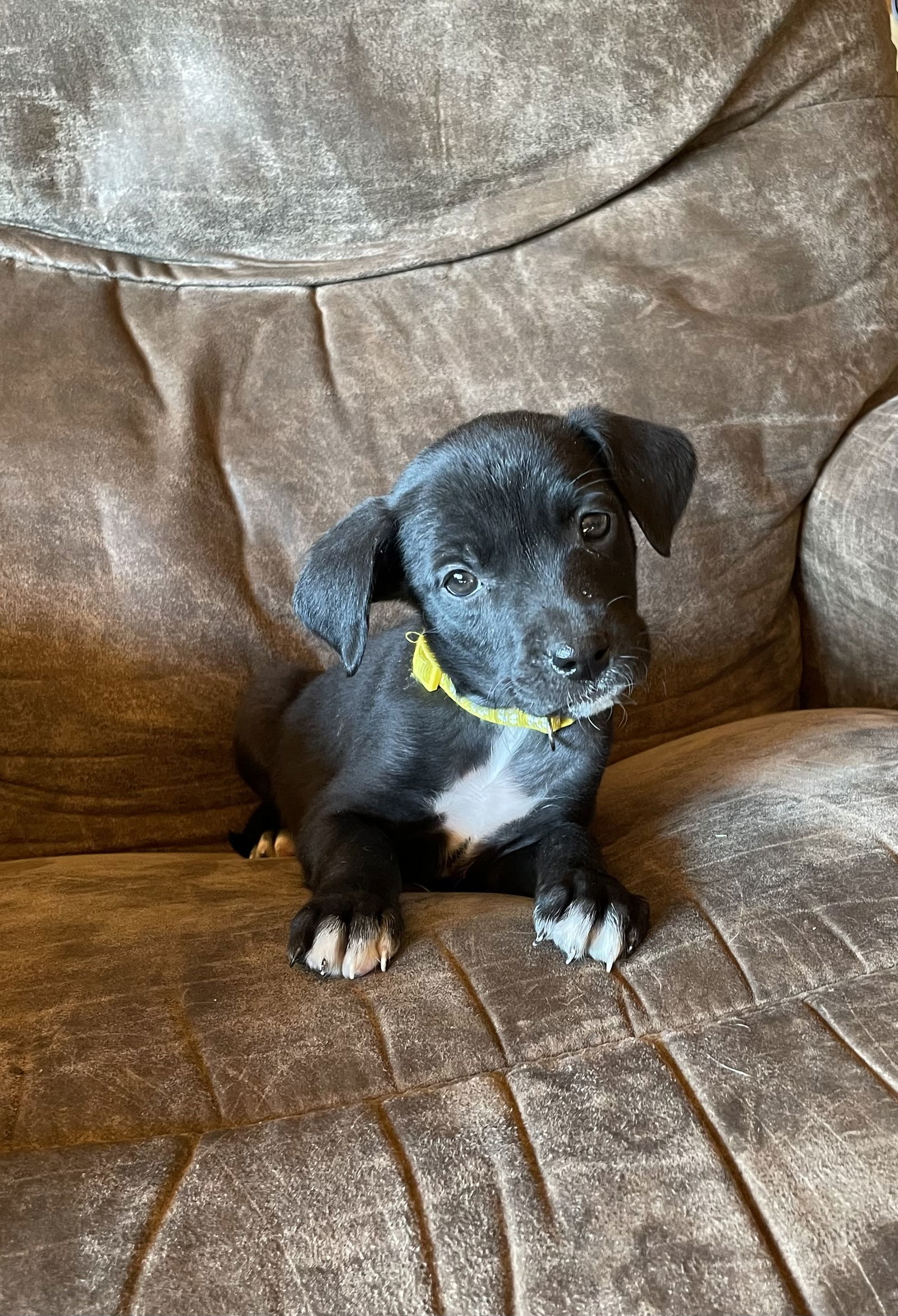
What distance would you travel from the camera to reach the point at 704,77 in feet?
7.65

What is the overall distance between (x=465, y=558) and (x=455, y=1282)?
3.18ft

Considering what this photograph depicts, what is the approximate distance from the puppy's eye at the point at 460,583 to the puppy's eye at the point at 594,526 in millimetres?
175

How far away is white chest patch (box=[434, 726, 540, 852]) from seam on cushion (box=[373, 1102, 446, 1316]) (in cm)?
75

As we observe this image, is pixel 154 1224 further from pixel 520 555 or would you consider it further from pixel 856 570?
pixel 856 570

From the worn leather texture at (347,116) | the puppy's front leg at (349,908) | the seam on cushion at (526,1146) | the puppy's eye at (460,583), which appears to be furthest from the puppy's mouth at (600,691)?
the worn leather texture at (347,116)

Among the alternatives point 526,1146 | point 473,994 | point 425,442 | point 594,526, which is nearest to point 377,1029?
point 473,994

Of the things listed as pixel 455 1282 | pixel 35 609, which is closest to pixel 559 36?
pixel 35 609

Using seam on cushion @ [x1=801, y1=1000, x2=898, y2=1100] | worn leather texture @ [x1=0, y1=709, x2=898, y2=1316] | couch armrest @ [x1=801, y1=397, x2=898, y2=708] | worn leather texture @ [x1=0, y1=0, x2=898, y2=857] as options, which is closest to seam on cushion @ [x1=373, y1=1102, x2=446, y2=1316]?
worn leather texture @ [x1=0, y1=709, x2=898, y2=1316]

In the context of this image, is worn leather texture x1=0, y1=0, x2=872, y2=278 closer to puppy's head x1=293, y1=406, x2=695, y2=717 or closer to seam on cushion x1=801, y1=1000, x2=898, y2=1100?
puppy's head x1=293, y1=406, x2=695, y2=717

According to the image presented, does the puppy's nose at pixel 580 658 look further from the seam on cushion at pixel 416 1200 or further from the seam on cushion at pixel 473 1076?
the seam on cushion at pixel 416 1200

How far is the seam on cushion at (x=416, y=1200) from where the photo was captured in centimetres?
91

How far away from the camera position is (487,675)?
1.66 meters

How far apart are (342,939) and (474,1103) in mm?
A: 319

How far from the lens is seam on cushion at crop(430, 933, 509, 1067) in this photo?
1197mm
